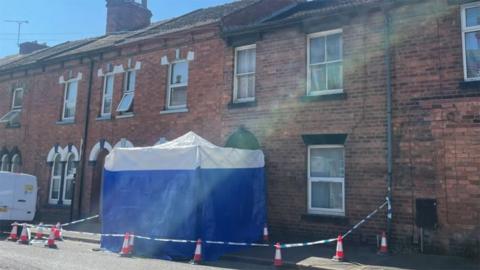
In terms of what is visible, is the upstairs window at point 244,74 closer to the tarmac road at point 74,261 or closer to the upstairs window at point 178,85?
the upstairs window at point 178,85

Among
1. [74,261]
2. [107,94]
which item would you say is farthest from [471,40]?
[107,94]

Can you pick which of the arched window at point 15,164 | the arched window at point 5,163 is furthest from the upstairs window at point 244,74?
the arched window at point 5,163

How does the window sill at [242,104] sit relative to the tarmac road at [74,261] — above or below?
above

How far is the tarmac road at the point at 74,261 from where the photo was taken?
28.1 feet

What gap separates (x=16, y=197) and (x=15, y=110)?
859cm

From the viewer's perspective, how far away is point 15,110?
21.5 m

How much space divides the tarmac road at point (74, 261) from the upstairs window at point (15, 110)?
1148 centimetres

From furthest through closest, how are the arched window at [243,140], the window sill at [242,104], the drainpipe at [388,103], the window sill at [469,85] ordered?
the window sill at [242,104], the arched window at [243,140], the drainpipe at [388,103], the window sill at [469,85]

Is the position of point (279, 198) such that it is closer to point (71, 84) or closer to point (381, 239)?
point (381, 239)

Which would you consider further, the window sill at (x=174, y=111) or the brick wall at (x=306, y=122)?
the window sill at (x=174, y=111)

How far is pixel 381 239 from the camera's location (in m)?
10.3

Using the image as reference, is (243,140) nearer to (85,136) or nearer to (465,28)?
(465,28)

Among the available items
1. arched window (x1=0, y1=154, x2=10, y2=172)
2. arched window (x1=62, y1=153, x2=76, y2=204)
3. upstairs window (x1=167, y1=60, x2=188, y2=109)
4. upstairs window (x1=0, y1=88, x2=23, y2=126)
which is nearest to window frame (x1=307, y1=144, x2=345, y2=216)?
upstairs window (x1=167, y1=60, x2=188, y2=109)

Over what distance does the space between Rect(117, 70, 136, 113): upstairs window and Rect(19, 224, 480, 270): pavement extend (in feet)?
27.5
